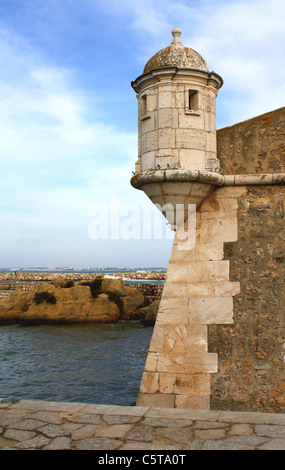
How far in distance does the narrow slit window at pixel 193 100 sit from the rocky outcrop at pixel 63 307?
1788 centimetres

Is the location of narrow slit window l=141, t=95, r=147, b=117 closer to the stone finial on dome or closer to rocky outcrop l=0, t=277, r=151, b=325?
the stone finial on dome

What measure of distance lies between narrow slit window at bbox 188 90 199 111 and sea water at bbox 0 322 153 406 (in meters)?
6.32

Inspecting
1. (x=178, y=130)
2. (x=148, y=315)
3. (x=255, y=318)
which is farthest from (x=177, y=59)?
(x=148, y=315)

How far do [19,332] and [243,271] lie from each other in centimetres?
1755

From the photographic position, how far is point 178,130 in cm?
554

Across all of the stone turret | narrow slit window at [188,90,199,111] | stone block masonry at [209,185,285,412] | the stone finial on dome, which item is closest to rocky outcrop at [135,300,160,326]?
stone block masonry at [209,185,285,412]

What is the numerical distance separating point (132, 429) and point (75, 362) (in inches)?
425

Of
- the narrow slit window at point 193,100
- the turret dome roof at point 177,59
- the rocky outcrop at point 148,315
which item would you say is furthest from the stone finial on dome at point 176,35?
the rocky outcrop at point 148,315

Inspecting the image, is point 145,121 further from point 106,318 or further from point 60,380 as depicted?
point 106,318

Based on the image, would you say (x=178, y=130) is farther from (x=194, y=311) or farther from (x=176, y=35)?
(x=194, y=311)
